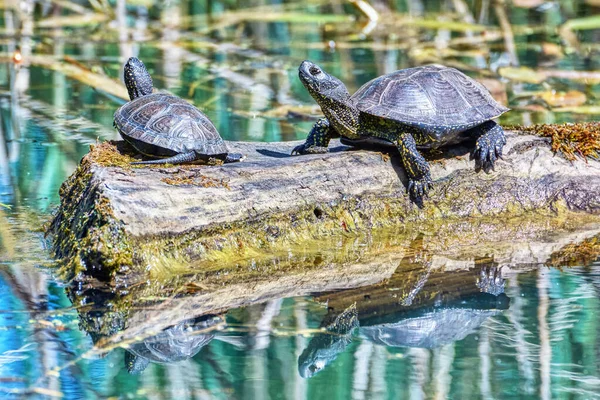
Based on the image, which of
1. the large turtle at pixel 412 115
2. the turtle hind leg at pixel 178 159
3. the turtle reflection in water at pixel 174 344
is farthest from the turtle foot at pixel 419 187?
the turtle reflection in water at pixel 174 344

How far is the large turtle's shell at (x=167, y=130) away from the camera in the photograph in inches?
205

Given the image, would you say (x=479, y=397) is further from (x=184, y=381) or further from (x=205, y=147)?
(x=205, y=147)

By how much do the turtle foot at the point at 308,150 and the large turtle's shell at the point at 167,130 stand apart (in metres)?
0.52

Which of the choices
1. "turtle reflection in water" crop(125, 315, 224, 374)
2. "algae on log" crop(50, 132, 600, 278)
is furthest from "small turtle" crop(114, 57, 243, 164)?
"turtle reflection in water" crop(125, 315, 224, 374)

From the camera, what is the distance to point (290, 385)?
11.8 feet

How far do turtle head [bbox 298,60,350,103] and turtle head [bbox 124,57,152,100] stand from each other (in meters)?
1.35

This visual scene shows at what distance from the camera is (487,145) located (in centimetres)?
550

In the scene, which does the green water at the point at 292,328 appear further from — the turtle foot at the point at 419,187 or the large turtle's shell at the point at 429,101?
the large turtle's shell at the point at 429,101

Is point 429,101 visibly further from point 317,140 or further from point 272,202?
point 272,202

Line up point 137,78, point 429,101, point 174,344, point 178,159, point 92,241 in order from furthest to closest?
point 137,78, point 429,101, point 178,159, point 92,241, point 174,344

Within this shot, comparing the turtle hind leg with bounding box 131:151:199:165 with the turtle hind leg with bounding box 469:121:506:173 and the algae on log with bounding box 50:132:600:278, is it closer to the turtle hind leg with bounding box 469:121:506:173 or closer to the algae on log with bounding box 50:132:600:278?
the algae on log with bounding box 50:132:600:278

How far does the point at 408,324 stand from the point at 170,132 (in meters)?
1.95

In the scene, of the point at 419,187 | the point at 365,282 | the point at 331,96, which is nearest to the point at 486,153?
the point at 419,187

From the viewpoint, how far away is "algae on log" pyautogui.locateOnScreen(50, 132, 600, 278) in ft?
15.3
